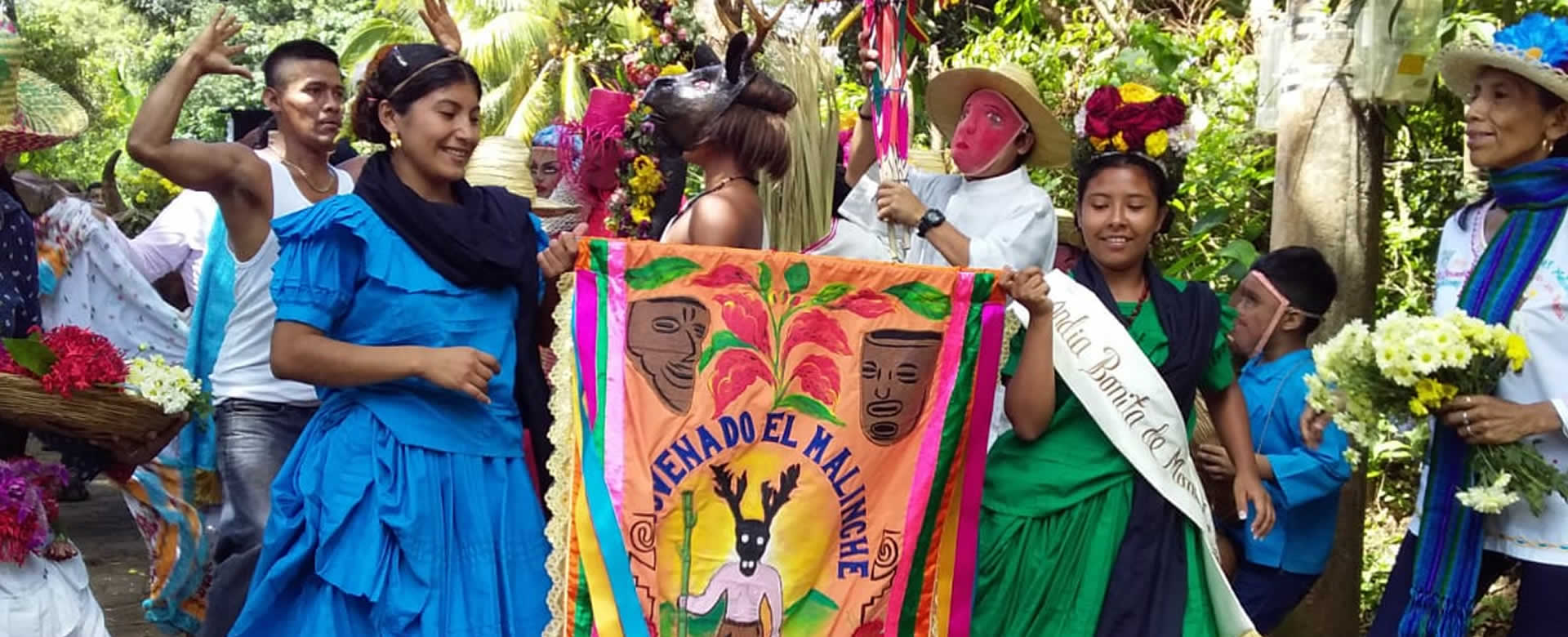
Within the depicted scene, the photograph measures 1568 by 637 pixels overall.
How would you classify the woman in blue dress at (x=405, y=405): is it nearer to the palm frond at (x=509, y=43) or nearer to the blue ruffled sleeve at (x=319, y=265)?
the blue ruffled sleeve at (x=319, y=265)

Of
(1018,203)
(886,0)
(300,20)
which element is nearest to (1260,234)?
(1018,203)

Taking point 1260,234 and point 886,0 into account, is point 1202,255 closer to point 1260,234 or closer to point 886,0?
point 1260,234

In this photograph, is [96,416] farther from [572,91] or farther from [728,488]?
[572,91]

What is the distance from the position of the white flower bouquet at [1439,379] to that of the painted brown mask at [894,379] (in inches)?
38.2

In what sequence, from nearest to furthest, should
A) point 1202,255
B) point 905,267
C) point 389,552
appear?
point 389,552, point 905,267, point 1202,255

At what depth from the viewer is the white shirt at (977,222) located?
164 inches

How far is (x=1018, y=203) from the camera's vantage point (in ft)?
14.1

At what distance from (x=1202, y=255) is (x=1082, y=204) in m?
3.18

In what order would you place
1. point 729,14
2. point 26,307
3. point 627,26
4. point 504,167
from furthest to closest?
point 627,26
point 504,167
point 729,14
point 26,307

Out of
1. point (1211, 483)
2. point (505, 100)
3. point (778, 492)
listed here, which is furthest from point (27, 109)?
point (505, 100)

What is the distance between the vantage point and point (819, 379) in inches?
144

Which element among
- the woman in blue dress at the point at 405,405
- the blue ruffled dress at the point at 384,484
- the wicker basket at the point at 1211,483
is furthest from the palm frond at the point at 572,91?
the blue ruffled dress at the point at 384,484

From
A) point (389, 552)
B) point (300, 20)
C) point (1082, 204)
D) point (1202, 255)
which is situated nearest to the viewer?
point (389, 552)

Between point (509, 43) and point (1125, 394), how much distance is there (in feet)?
69.2
